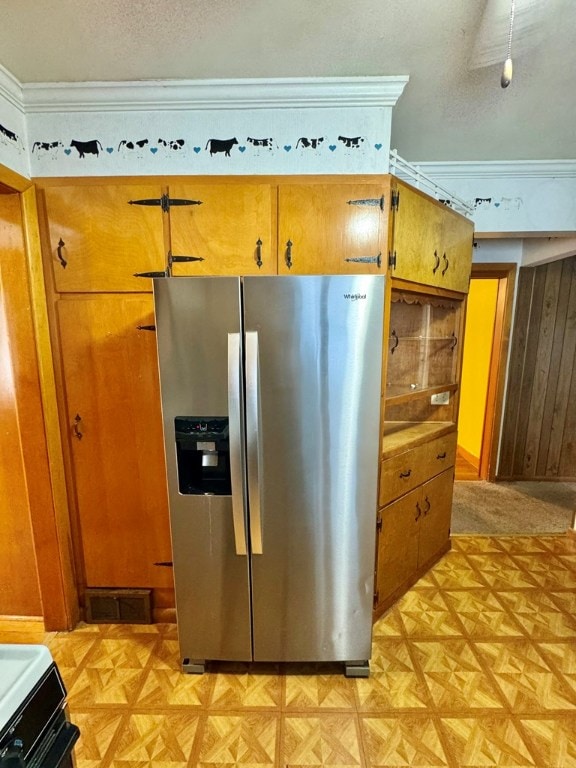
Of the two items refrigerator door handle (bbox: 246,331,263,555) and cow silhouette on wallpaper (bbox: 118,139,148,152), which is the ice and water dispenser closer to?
refrigerator door handle (bbox: 246,331,263,555)

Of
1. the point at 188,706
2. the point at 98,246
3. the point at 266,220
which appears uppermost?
the point at 266,220

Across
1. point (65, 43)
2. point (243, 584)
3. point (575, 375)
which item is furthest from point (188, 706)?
point (575, 375)

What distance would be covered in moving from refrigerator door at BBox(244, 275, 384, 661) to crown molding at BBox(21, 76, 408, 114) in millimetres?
892

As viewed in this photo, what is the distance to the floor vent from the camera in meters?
1.90

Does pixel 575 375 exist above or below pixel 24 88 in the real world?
below

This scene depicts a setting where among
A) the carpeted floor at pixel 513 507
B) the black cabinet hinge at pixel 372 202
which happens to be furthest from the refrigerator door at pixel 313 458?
the carpeted floor at pixel 513 507

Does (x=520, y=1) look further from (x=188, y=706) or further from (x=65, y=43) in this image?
(x=188, y=706)

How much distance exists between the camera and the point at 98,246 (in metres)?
1.65

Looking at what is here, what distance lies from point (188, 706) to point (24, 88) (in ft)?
8.80

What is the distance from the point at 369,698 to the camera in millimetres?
1530

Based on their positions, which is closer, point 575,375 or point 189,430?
point 189,430

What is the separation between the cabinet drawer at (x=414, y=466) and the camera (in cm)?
182

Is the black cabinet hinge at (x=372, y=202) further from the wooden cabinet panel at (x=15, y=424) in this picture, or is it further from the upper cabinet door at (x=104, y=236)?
the wooden cabinet panel at (x=15, y=424)

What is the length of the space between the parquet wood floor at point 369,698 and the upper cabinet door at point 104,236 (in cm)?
176
